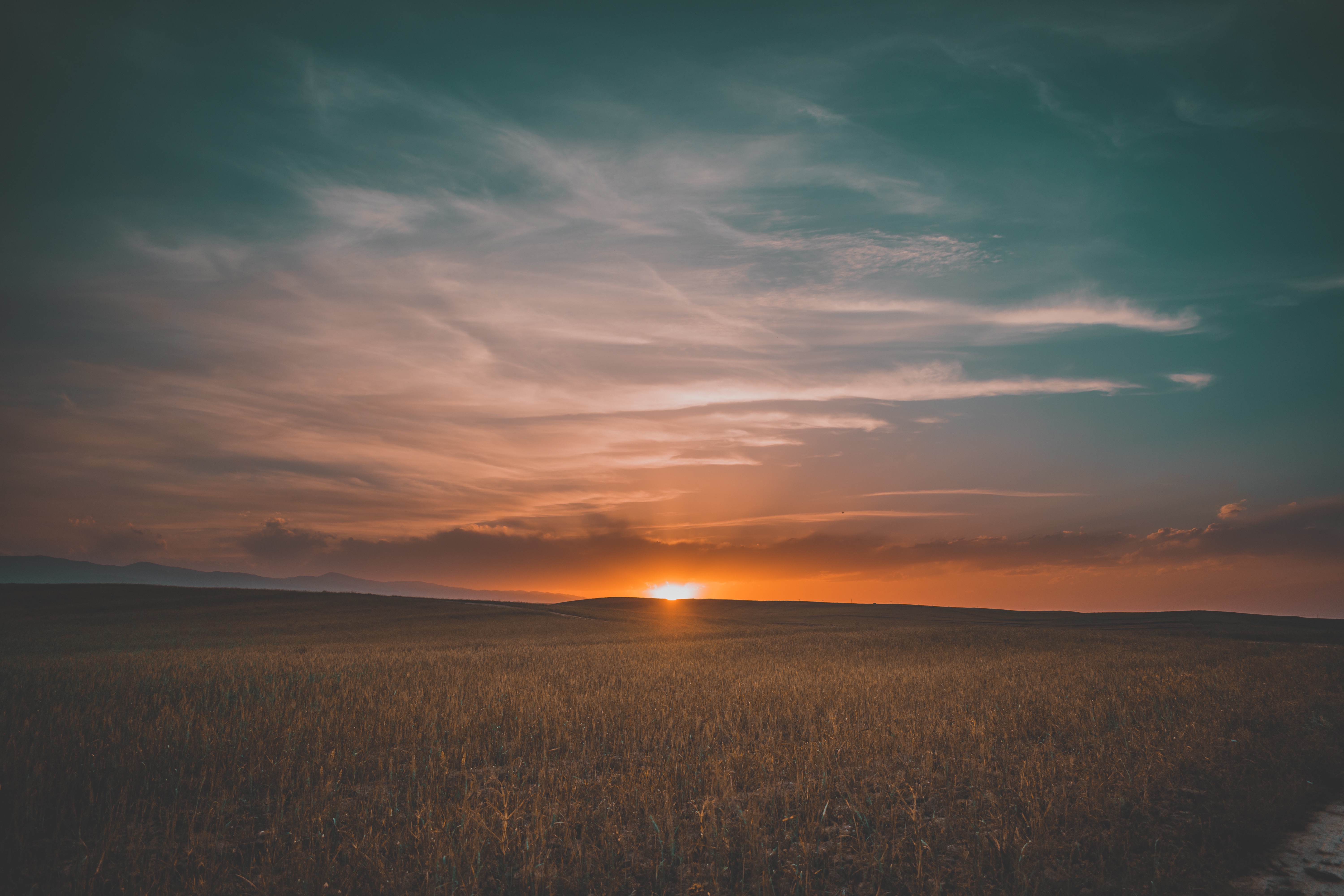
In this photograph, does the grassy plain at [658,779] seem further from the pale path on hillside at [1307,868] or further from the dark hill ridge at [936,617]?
the dark hill ridge at [936,617]

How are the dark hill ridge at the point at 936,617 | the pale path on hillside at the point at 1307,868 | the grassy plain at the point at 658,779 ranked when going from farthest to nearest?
the dark hill ridge at the point at 936,617 < the grassy plain at the point at 658,779 < the pale path on hillside at the point at 1307,868

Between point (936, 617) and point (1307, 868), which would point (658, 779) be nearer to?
point (1307, 868)

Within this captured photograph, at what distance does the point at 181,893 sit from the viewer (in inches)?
205

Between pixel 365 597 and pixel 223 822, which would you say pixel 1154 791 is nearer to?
pixel 223 822

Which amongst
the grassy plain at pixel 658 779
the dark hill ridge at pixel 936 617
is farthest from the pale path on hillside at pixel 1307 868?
the dark hill ridge at pixel 936 617

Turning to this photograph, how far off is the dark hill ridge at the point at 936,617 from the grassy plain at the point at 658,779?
41.7 m

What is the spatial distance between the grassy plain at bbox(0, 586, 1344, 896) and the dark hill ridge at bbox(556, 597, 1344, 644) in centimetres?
4175

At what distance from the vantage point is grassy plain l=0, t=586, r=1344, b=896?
5.50m

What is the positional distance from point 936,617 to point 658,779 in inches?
3545

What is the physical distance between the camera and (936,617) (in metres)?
86.6

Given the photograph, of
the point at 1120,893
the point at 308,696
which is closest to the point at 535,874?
the point at 1120,893

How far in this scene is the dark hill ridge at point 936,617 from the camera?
55.8 m

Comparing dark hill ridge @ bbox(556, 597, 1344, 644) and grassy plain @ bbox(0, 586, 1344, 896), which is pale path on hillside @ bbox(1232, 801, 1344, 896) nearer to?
grassy plain @ bbox(0, 586, 1344, 896)

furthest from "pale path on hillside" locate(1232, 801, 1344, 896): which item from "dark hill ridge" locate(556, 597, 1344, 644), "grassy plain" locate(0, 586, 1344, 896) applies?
"dark hill ridge" locate(556, 597, 1344, 644)
